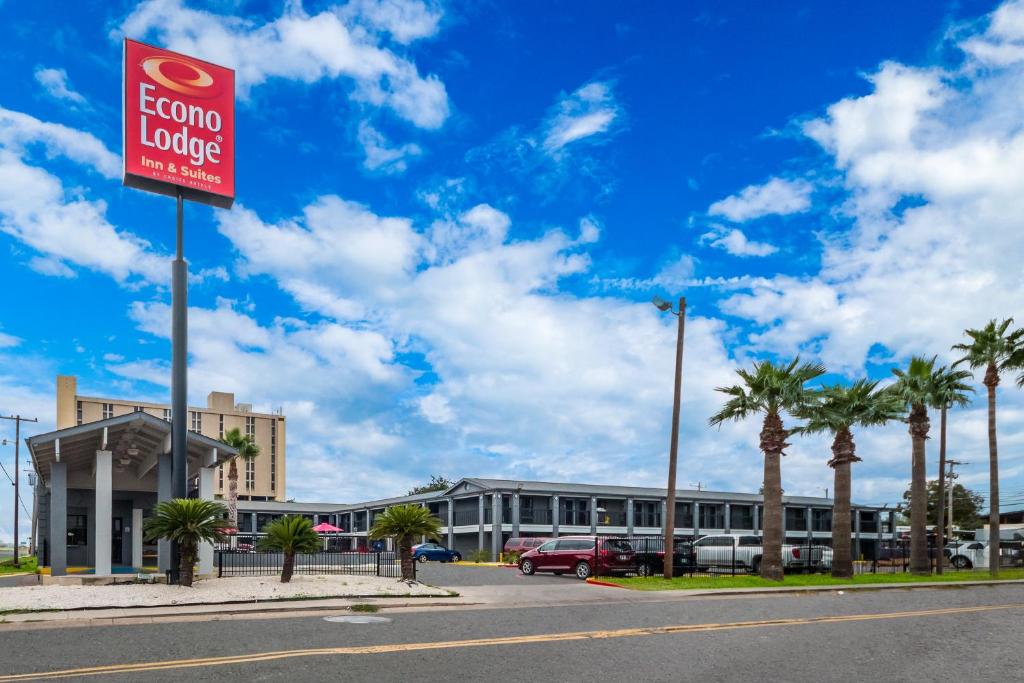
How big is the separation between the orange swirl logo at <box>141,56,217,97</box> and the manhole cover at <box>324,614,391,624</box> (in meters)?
16.3

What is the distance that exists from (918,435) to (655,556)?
579 inches

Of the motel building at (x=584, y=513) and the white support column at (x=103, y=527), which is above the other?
the white support column at (x=103, y=527)

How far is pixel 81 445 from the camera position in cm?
2669

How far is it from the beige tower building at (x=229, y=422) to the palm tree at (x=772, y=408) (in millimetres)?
111577

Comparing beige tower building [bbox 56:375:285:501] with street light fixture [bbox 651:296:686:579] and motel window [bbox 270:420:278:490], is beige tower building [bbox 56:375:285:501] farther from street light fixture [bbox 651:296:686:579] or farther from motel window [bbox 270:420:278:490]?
street light fixture [bbox 651:296:686:579]

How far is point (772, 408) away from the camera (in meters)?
31.6

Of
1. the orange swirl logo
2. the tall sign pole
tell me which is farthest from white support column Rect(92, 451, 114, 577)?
the orange swirl logo

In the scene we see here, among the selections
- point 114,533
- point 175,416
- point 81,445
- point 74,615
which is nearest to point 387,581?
point 175,416

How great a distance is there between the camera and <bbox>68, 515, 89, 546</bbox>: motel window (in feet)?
118

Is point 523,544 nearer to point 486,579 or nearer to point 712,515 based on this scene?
point 486,579

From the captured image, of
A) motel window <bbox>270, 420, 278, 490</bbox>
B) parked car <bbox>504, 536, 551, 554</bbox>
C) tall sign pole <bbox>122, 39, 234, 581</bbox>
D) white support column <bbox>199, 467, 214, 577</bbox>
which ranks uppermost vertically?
tall sign pole <bbox>122, 39, 234, 581</bbox>

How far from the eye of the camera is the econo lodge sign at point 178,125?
79.0 feet

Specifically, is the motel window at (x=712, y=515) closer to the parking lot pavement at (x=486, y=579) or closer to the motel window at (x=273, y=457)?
the parking lot pavement at (x=486, y=579)

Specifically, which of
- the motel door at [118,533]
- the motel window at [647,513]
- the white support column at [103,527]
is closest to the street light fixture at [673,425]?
the white support column at [103,527]
